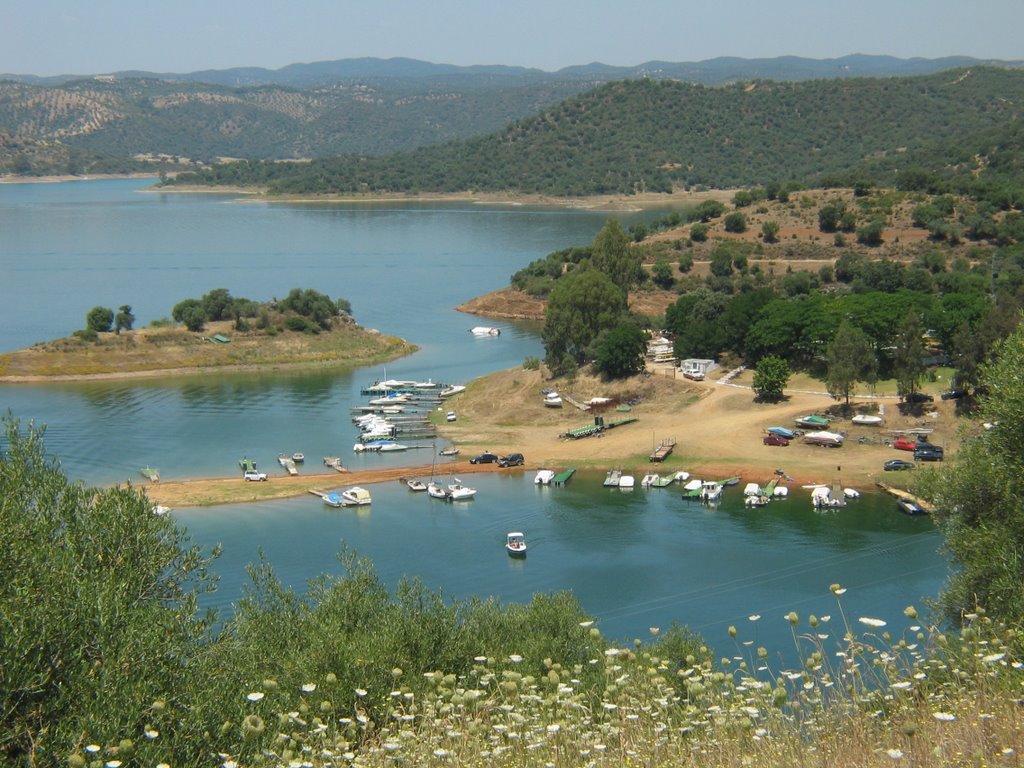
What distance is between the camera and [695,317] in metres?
44.3

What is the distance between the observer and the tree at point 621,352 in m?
38.7

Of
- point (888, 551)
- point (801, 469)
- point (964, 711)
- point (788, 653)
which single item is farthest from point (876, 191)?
point (964, 711)

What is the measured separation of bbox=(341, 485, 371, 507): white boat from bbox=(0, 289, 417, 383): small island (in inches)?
781

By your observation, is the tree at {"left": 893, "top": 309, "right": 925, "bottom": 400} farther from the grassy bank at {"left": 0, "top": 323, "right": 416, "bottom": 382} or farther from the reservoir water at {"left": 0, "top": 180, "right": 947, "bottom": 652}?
the grassy bank at {"left": 0, "top": 323, "right": 416, "bottom": 382}

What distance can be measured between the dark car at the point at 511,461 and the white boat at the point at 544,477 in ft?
4.39

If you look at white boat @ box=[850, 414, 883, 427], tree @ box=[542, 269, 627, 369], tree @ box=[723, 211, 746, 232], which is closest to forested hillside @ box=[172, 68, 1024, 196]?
tree @ box=[723, 211, 746, 232]

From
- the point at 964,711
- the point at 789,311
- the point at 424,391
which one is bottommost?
the point at 424,391

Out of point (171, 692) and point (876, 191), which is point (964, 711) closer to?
point (171, 692)

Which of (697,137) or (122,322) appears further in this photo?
(697,137)

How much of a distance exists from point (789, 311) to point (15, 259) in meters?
66.0

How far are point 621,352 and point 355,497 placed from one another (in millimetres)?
12388

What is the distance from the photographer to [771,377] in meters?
35.6

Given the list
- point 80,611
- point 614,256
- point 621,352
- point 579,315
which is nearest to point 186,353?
point 579,315

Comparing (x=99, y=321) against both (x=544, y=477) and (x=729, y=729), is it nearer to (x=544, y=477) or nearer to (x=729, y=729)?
(x=544, y=477)
